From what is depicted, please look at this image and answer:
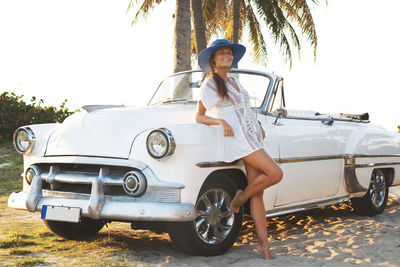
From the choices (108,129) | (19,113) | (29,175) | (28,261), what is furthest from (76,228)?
(19,113)

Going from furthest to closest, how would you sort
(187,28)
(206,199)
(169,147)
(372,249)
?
(187,28) → (372,249) → (206,199) → (169,147)

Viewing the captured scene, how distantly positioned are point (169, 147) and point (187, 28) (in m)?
8.20

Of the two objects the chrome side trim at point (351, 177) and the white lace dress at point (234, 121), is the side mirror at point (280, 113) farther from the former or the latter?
the chrome side trim at point (351, 177)

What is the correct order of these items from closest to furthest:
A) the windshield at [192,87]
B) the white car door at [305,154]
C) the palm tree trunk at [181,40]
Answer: the white car door at [305,154]
the windshield at [192,87]
the palm tree trunk at [181,40]

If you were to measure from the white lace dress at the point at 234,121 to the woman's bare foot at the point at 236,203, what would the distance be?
0.41 m

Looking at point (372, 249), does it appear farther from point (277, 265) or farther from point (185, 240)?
point (185, 240)

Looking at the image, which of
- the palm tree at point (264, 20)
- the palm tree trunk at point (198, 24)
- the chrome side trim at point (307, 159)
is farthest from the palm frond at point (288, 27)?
the chrome side trim at point (307, 159)

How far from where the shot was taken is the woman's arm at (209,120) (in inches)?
173

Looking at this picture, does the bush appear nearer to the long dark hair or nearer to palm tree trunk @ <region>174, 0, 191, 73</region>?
palm tree trunk @ <region>174, 0, 191, 73</region>

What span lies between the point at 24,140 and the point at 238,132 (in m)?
2.23

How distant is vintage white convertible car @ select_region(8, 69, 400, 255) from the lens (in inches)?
165

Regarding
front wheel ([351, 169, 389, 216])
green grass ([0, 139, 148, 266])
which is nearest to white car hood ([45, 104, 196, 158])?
green grass ([0, 139, 148, 266])

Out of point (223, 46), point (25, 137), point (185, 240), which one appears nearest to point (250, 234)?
point (185, 240)

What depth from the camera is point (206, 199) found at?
4547mm
